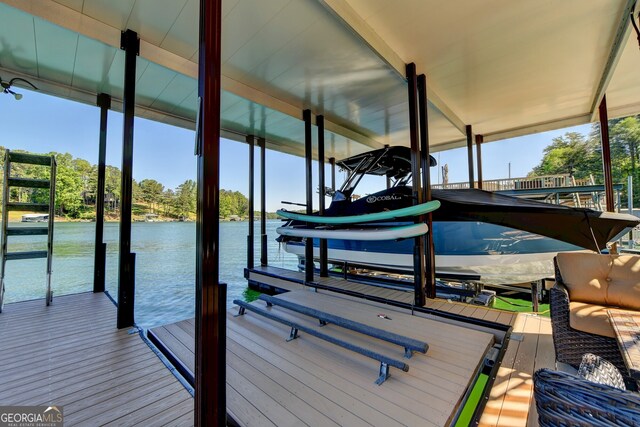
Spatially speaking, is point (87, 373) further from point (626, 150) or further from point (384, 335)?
point (626, 150)

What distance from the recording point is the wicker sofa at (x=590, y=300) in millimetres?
1917

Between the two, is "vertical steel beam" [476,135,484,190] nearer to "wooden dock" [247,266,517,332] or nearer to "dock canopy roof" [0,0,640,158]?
"dock canopy roof" [0,0,640,158]

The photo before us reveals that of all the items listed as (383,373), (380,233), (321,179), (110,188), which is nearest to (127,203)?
(110,188)

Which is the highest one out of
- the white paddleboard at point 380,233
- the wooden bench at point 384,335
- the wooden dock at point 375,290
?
the white paddleboard at point 380,233

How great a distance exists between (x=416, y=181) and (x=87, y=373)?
3721 mm

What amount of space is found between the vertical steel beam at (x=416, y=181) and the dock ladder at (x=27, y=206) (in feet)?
15.0

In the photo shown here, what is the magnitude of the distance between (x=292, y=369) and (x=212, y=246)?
1.41 meters

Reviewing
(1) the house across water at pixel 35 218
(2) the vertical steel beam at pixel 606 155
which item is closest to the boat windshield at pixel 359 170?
(2) the vertical steel beam at pixel 606 155

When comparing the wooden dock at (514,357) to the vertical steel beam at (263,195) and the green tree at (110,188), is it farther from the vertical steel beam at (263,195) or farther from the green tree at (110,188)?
the green tree at (110,188)

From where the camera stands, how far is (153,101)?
4254 millimetres

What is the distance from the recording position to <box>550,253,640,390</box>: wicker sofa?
1.92 meters

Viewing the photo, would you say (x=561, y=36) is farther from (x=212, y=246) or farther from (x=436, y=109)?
(x=212, y=246)

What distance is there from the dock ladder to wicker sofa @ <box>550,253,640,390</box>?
5.40 meters

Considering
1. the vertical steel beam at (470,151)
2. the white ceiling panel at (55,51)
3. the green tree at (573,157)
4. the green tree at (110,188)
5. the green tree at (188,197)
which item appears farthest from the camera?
the green tree at (573,157)
